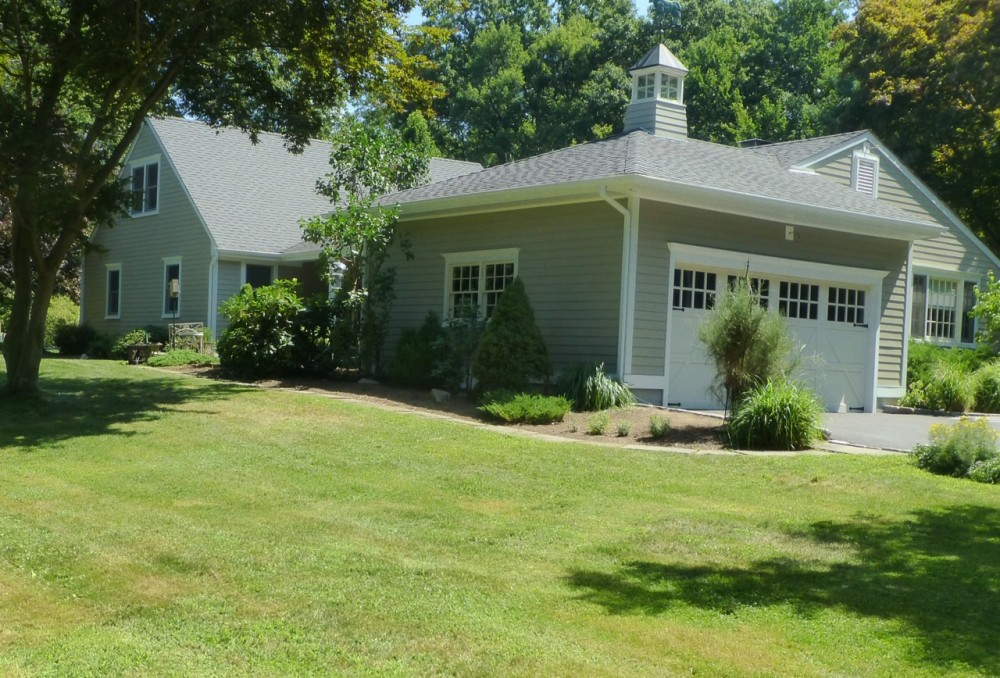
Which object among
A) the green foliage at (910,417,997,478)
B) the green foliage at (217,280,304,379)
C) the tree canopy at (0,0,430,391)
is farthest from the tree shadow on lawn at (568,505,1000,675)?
the green foliage at (217,280,304,379)

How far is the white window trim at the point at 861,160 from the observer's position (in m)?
21.5

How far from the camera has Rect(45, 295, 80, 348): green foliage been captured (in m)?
30.9

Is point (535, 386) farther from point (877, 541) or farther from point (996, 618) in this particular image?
point (996, 618)

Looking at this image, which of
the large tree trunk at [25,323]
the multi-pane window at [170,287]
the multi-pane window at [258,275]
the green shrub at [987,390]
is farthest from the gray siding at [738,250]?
the multi-pane window at [170,287]

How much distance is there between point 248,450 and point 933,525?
6.42 meters

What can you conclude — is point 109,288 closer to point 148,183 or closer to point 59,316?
point 148,183

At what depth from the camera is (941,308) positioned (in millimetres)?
23453

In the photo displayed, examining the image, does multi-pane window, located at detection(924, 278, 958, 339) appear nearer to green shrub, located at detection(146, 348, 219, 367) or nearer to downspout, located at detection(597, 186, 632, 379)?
downspout, located at detection(597, 186, 632, 379)

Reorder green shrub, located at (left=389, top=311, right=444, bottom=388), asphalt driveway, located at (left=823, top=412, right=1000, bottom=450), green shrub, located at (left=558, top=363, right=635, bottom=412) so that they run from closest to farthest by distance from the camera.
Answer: asphalt driveway, located at (left=823, top=412, right=1000, bottom=450), green shrub, located at (left=558, top=363, right=635, bottom=412), green shrub, located at (left=389, top=311, right=444, bottom=388)

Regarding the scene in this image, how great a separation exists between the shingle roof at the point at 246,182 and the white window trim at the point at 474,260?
6803 mm

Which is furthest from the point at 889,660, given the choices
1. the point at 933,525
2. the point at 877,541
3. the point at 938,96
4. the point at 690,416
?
the point at 938,96

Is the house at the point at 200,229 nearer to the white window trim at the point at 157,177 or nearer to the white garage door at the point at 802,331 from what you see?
the white window trim at the point at 157,177

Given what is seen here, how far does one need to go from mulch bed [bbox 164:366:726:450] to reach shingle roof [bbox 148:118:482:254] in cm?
825

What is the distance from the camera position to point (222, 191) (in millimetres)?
27078
